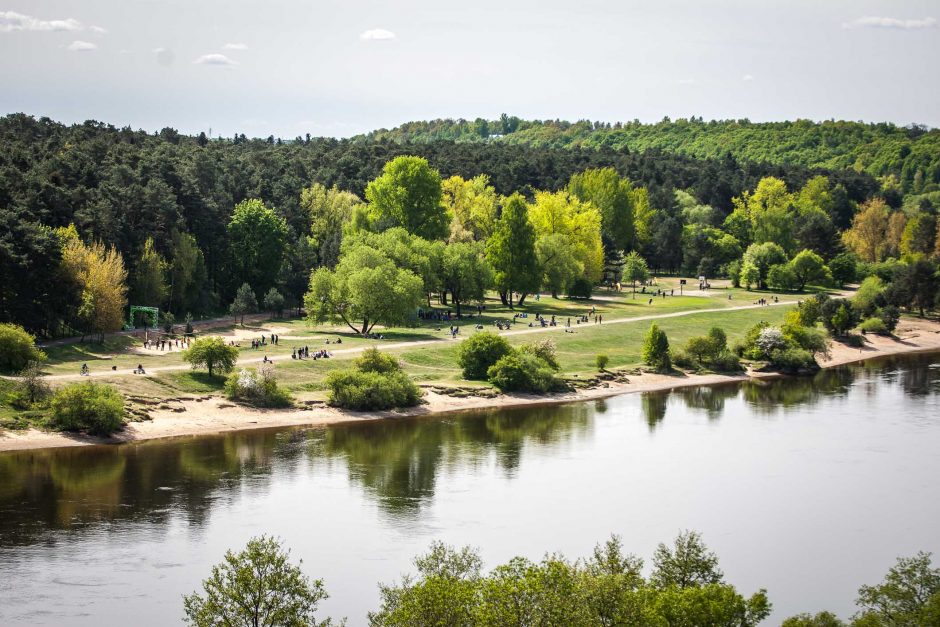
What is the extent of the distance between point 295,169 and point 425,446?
287 ft

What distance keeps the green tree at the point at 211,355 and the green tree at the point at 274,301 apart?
28.3m

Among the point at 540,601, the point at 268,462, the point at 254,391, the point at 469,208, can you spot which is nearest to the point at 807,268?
the point at 469,208

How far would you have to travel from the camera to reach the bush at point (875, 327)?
386 feet

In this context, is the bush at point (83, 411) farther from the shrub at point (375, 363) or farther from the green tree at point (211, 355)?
the shrub at point (375, 363)

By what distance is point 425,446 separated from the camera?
6956 centimetres

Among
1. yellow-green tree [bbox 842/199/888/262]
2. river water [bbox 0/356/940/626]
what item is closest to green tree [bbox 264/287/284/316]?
river water [bbox 0/356/940/626]

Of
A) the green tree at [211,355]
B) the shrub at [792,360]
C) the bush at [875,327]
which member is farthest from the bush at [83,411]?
the bush at [875,327]

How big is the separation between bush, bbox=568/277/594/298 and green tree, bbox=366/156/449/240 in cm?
1606

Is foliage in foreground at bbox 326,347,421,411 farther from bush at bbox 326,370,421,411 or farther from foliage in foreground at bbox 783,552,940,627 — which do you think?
foliage in foreground at bbox 783,552,940,627

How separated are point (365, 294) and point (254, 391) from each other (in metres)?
21.8

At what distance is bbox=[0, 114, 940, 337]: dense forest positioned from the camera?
3474 inches

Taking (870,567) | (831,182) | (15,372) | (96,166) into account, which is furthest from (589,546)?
(831,182)

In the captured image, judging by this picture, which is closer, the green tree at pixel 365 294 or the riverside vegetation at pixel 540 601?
the riverside vegetation at pixel 540 601

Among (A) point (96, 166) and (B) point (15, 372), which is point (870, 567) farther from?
(A) point (96, 166)
